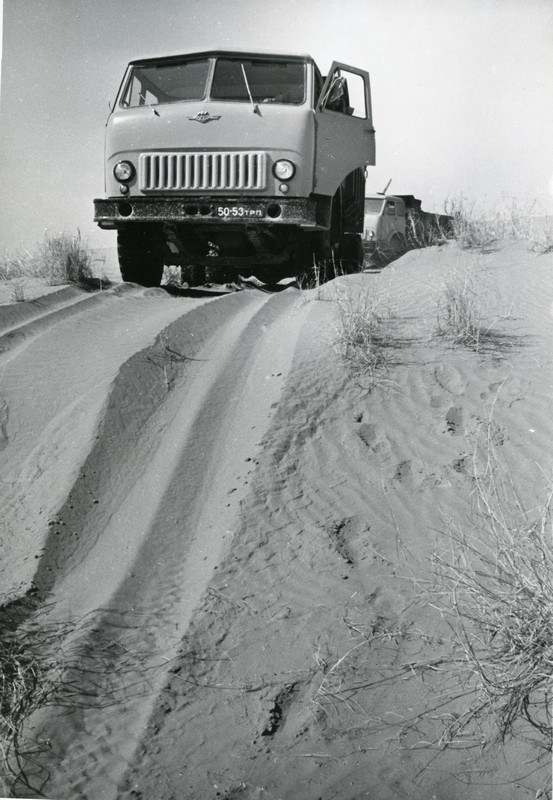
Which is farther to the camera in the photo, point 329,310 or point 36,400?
point 329,310

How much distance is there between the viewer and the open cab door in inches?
256

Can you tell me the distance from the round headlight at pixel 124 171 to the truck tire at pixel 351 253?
2.74 metres

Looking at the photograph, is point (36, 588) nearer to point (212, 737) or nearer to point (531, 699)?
point (212, 737)

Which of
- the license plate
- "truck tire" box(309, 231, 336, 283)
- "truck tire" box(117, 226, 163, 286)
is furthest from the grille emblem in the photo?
"truck tire" box(309, 231, 336, 283)

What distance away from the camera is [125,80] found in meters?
6.76

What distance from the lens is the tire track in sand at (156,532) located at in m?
2.12

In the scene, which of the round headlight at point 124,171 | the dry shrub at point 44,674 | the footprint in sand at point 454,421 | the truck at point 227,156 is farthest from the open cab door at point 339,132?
the dry shrub at point 44,674

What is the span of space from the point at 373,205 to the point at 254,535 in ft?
38.0

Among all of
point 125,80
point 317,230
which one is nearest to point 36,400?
point 317,230

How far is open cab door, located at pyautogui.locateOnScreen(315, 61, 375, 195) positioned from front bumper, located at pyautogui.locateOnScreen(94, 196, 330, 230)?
40 centimetres

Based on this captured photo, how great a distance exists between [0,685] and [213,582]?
0.83 metres

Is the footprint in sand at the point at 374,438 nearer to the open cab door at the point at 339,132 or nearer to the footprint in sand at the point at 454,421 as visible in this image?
the footprint in sand at the point at 454,421

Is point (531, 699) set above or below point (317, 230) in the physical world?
below

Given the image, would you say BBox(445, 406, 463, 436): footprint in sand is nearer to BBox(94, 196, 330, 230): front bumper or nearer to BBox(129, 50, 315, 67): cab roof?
BBox(94, 196, 330, 230): front bumper
